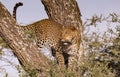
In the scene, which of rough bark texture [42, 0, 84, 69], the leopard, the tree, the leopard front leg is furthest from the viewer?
rough bark texture [42, 0, 84, 69]

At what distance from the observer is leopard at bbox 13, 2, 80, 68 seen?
8531 mm

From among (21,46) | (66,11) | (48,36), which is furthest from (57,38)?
(21,46)

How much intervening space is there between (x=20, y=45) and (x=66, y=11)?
2.44m

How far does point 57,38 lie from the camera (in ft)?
29.0

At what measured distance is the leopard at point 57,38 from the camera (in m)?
8.53

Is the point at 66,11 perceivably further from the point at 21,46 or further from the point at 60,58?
the point at 21,46

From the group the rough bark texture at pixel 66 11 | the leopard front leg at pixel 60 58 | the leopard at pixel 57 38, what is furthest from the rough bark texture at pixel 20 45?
the rough bark texture at pixel 66 11

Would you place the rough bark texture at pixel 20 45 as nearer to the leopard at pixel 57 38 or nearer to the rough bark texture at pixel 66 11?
the leopard at pixel 57 38

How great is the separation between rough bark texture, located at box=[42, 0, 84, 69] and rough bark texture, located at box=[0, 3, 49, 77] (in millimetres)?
2158

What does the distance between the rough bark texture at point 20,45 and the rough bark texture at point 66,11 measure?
2158 mm

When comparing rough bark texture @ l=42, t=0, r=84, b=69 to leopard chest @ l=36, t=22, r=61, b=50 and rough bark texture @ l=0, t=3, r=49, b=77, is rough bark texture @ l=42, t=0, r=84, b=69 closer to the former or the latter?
leopard chest @ l=36, t=22, r=61, b=50

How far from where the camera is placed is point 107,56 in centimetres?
973

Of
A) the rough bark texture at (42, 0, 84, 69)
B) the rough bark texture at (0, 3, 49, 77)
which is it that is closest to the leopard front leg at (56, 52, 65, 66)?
the rough bark texture at (42, 0, 84, 69)

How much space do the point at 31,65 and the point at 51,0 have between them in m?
2.67
